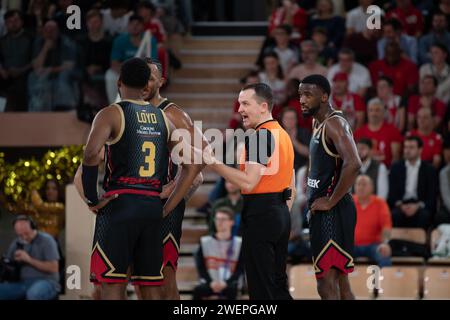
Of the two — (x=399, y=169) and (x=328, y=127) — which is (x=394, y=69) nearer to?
(x=399, y=169)

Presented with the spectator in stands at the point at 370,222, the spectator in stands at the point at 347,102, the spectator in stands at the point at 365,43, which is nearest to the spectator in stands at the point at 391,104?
the spectator in stands at the point at 347,102

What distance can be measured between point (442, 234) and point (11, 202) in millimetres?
4962

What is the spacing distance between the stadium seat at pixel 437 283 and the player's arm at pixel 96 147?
4.92 m

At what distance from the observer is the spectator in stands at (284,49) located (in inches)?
553

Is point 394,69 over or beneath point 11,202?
over

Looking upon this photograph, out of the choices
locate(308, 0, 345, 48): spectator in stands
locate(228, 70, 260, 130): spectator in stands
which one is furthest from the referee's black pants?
locate(308, 0, 345, 48): spectator in stands

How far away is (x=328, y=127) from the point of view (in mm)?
7883

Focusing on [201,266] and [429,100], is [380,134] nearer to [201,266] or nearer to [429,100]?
[429,100]

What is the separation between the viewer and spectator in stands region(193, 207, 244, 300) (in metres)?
11.3

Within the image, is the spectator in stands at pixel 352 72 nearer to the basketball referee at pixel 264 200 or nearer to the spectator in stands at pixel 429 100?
the spectator in stands at pixel 429 100

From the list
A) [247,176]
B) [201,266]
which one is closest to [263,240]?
[247,176]

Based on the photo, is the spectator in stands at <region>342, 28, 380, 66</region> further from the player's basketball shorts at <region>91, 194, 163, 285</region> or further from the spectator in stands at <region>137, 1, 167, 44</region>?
the player's basketball shorts at <region>91, 194, 163, 285</region>

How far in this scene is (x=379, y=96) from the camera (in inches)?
515

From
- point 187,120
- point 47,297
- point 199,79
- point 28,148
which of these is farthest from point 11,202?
point 187,120
